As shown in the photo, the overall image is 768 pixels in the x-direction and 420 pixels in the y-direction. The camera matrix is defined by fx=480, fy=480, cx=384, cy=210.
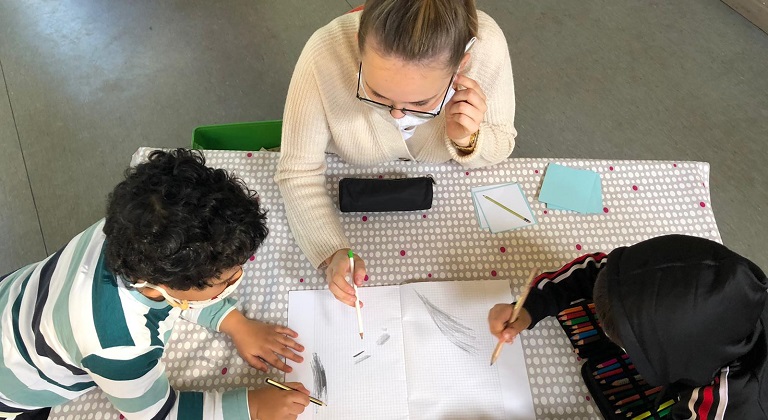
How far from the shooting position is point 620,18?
2213 mm

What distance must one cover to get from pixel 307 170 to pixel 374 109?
0.19 meters

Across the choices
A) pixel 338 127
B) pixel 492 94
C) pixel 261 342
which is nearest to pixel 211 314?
pixel 261 342

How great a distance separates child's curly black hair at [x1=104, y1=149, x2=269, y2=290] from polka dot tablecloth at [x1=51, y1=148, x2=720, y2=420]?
0.26 m

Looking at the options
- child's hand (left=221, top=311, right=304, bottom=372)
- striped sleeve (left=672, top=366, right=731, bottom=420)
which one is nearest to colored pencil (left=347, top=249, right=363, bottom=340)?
child's hand (left=221, top=311, right=304, bottom=372)

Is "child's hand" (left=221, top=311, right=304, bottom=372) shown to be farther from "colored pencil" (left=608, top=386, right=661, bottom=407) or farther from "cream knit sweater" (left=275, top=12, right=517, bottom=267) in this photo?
"colored pencil" (left=608, top=386, right=661, bottom=407)

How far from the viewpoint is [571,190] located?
109 centimetres

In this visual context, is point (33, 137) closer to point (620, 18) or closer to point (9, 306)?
point (9, 306)

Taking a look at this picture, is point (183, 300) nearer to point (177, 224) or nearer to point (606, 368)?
point (177, 224)

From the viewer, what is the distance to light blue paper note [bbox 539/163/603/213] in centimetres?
107

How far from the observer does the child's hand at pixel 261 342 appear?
34.7 inches

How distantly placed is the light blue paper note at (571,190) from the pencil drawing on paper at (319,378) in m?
0.60

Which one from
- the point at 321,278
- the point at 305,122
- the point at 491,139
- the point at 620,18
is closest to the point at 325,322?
the point at 321,278

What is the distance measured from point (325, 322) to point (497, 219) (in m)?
0.43

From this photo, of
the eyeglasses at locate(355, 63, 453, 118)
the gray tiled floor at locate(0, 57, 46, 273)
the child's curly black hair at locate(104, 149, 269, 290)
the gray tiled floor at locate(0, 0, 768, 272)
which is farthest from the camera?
the gray tiled floor at locate(0, 0, 768, 272)
